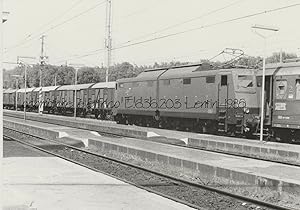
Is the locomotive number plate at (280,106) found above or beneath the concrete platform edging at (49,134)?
above

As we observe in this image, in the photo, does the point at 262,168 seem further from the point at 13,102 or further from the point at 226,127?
the point at 13,102

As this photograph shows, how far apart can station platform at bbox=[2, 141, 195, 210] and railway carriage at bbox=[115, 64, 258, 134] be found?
11.0m

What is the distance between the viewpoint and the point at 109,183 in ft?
32.6

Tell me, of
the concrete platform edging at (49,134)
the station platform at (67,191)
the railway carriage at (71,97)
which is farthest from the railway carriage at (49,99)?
the station platform at (67,191)

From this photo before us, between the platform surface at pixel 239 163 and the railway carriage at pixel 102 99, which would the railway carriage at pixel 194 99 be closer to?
the platform surface at pixel 239 163

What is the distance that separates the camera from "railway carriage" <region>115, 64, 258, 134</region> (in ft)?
70.6

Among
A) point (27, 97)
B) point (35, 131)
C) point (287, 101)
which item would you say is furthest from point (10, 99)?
point (287, 101)

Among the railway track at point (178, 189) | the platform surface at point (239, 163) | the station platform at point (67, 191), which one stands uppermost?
the platform surface at point (239, 163)

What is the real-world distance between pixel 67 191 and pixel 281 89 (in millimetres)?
12934

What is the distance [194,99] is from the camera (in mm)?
24328

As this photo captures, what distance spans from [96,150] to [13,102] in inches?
2291

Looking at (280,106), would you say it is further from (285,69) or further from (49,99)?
(49,99)

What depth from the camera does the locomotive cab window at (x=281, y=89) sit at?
19.1m

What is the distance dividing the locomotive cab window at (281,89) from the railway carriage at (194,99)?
216 centimetres
